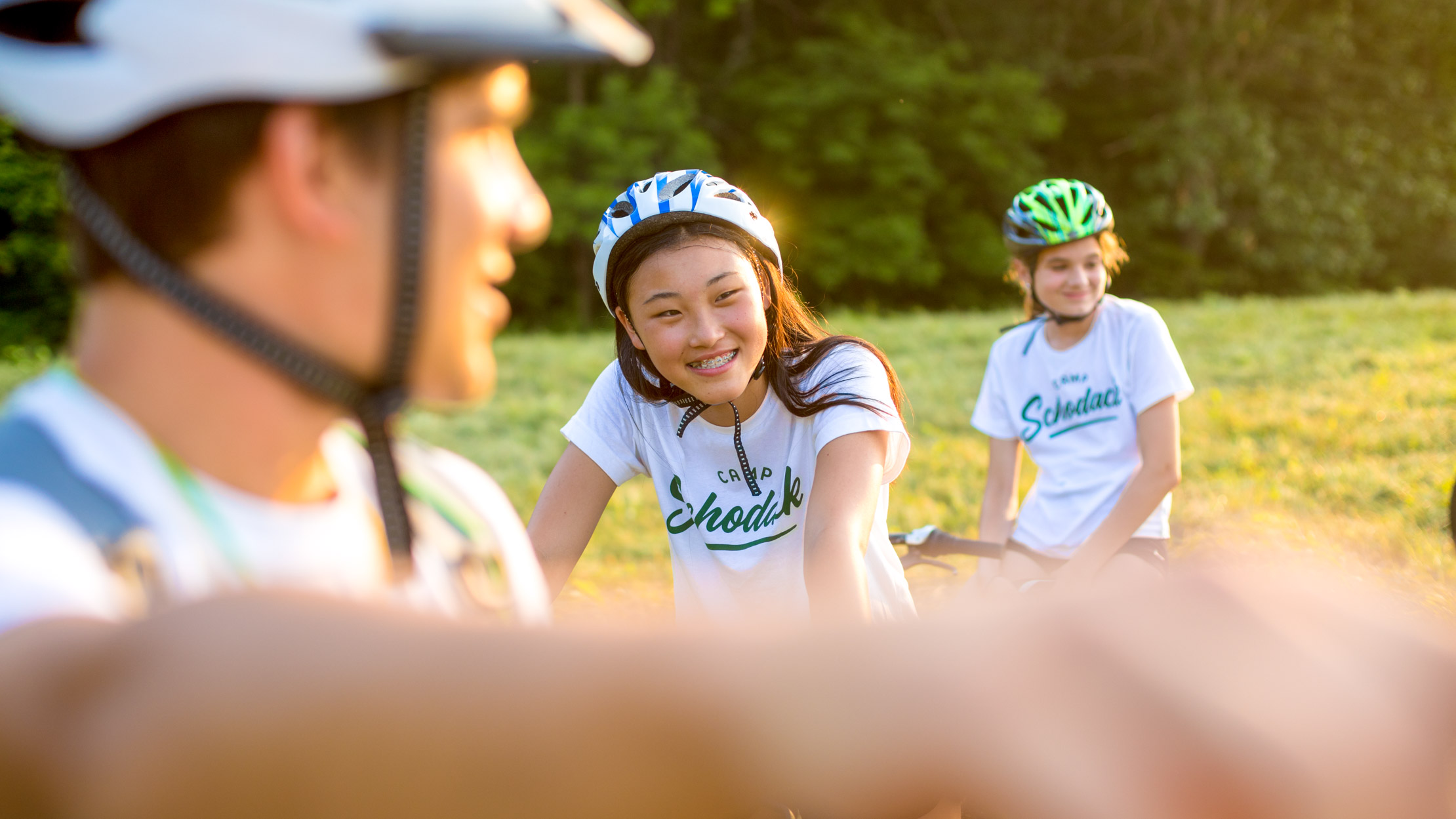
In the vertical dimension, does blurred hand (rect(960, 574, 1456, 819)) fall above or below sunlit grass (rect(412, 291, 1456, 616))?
above

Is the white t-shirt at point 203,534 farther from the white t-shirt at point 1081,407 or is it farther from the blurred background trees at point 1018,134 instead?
the blurred background trees at point 1018,134

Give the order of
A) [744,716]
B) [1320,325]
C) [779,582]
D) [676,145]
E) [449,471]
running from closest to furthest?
[744,716] → [449,471] → [779,582] → [1320,325] → [676,145]

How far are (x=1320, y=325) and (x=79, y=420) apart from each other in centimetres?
1682

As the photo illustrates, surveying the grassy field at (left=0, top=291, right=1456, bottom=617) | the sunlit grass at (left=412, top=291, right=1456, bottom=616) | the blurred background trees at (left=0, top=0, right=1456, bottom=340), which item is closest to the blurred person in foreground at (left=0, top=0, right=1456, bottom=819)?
the grassy field at (left=0, top=291, right=1456, bottom=617)

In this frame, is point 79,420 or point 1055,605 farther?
point 79,420

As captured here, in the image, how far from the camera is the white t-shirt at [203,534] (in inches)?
32.0

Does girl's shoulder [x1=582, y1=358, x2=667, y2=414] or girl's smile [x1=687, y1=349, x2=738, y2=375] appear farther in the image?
girl's shoulder [x1=582, y1=358, x2=667, y2=414]

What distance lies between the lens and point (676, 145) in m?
29.0

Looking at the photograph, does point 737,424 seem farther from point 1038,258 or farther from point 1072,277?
point 1038,258

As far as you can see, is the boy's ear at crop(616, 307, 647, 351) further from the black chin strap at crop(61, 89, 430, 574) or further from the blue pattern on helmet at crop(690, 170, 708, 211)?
the black chin strap at crop(61, 89, 430, 574)

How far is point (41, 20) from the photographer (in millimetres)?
1038

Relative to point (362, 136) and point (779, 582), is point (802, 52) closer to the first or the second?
point (779, 582)

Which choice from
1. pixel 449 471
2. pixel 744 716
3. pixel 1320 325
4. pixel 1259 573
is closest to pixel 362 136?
pixel 449 471

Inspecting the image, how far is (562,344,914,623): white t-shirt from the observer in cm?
321
